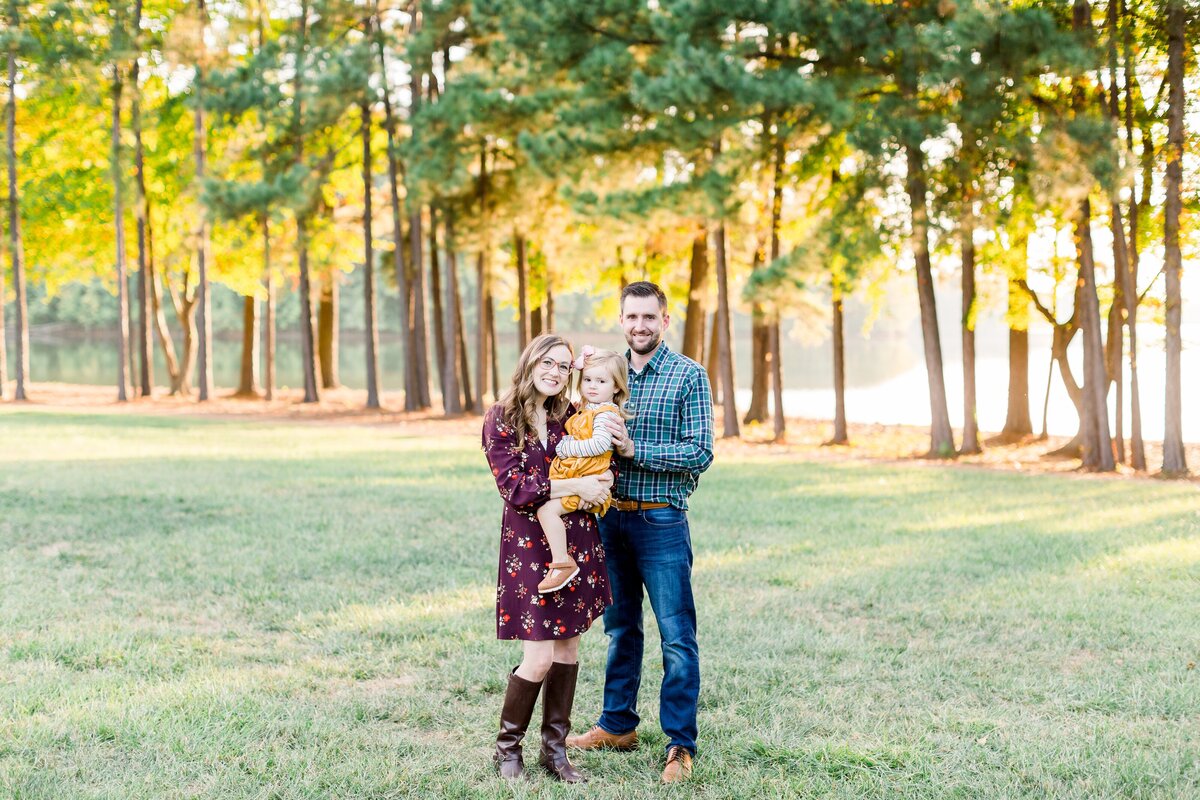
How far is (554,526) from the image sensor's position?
12.9 ft

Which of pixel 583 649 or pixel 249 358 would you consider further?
pixel 249 358

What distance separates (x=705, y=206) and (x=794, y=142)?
6.55ft

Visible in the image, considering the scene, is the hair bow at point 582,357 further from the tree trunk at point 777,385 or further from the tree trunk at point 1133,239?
the tree trunk at point 777,385

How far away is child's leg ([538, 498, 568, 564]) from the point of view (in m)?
3.91

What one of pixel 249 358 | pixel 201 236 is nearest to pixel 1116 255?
pixel 201 236

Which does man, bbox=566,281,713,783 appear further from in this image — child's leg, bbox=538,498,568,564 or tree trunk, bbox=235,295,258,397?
tree trunk, bbox=235,295,258,397

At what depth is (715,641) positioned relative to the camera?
614 cm

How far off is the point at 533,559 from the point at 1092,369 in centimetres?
1435

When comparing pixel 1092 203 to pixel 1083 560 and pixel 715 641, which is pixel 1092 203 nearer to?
pixel 1083 560

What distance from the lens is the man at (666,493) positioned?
416cm

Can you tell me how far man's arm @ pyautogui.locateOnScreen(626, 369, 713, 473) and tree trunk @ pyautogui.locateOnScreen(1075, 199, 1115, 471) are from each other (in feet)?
42.6

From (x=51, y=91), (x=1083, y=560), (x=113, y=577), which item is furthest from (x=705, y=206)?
(x=51, y=91)

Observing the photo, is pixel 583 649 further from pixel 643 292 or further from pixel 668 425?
pixel 643 292

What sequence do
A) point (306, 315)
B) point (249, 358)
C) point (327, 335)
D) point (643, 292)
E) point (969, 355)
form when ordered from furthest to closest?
point (327, 335), point (249, 358), point (306, 315), point (969, 355), point (643, 292)
